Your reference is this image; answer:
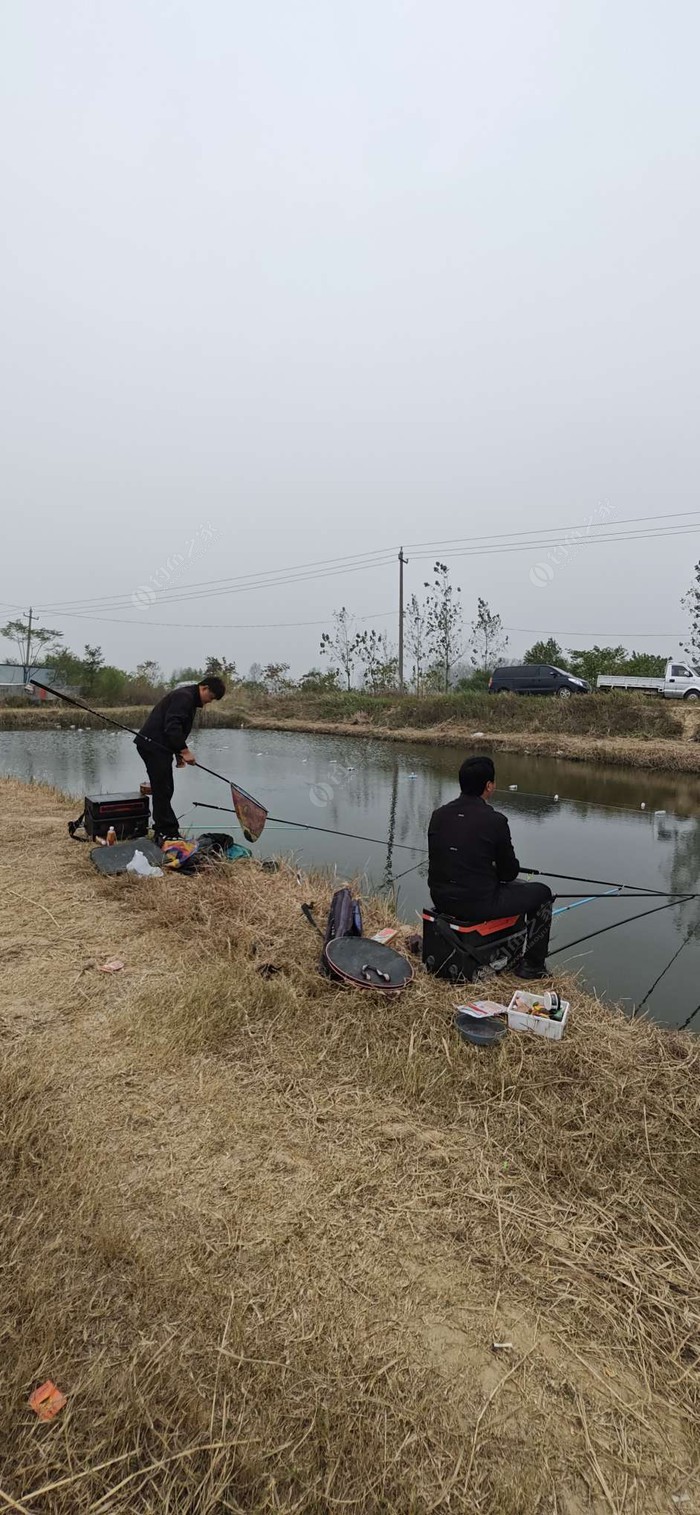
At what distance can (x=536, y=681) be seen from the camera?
2348 cm

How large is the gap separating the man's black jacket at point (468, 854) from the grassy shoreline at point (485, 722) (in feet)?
44.1

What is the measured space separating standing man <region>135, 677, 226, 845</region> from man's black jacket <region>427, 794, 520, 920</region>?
105 inches

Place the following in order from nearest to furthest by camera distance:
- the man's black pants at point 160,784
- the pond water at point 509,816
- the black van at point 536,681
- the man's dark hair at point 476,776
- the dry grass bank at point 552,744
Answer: the man's dark hair at point 476,776 < the pond water at point 509,816 < the man's black pants at point 160,784 < the dry grass bank at point 552,744 < the black van at point 536,681

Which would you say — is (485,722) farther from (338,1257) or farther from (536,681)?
(338,1257)

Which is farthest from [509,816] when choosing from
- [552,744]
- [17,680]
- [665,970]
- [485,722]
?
[17,680]

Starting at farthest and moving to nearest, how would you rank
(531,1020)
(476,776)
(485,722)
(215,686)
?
(485,722) < (215,686) < (476,776) < (531,1020)

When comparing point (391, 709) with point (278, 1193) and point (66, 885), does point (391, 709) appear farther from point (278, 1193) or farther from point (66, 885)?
point (278, 1193)

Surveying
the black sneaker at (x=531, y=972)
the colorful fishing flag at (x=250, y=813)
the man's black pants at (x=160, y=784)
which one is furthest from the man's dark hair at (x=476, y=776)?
the man's black pants at (x=160, y=784)

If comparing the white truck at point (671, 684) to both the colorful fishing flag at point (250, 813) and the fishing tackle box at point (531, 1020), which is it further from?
the fishing tackle box at point (531, 1020)

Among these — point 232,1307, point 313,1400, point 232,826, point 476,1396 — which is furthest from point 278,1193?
point 232,826

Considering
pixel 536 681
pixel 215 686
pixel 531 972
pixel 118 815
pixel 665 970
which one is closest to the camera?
pixel 531 972

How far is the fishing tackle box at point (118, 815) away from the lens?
18.7 ft

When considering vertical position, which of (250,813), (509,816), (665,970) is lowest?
(665,970)

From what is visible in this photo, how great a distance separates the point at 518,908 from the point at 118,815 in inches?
151
